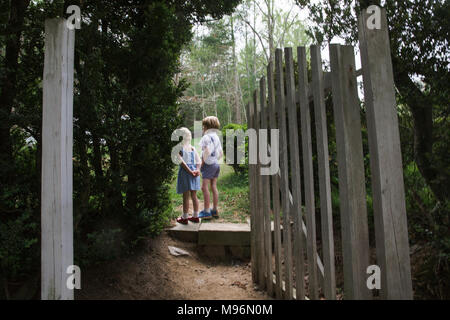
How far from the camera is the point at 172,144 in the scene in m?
3.49

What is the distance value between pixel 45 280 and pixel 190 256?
2405 mm

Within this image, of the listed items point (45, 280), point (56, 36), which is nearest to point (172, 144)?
point (56, 36)

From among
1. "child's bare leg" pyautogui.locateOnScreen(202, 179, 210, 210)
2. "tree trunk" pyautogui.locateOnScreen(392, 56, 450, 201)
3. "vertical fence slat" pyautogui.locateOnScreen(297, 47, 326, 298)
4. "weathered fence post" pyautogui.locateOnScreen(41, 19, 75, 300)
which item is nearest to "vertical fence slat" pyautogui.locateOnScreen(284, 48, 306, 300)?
"vertical fence slat" pyautogui.locateOnScreen(297, 47, 326, 298)

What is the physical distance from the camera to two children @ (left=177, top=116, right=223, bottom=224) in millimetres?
4766

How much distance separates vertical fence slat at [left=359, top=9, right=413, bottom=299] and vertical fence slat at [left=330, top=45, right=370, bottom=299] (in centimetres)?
11

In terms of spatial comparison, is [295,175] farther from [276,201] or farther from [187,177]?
[187,177]

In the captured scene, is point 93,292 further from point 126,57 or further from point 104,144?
→ point 126,57

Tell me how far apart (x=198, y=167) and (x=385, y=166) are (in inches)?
149

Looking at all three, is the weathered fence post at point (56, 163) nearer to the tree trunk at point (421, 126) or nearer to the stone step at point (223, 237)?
the stone step at point (223, 237)

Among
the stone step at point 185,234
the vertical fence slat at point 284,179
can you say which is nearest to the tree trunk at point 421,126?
the vertical fence slat at point 284,179

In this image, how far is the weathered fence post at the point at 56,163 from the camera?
1776 millimetres

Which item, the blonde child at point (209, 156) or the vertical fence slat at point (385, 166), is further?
the blonde child at point (209, 156)

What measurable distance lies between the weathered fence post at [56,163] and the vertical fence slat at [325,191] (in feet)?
5.18

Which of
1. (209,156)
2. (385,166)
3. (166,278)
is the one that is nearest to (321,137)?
(385,166)
